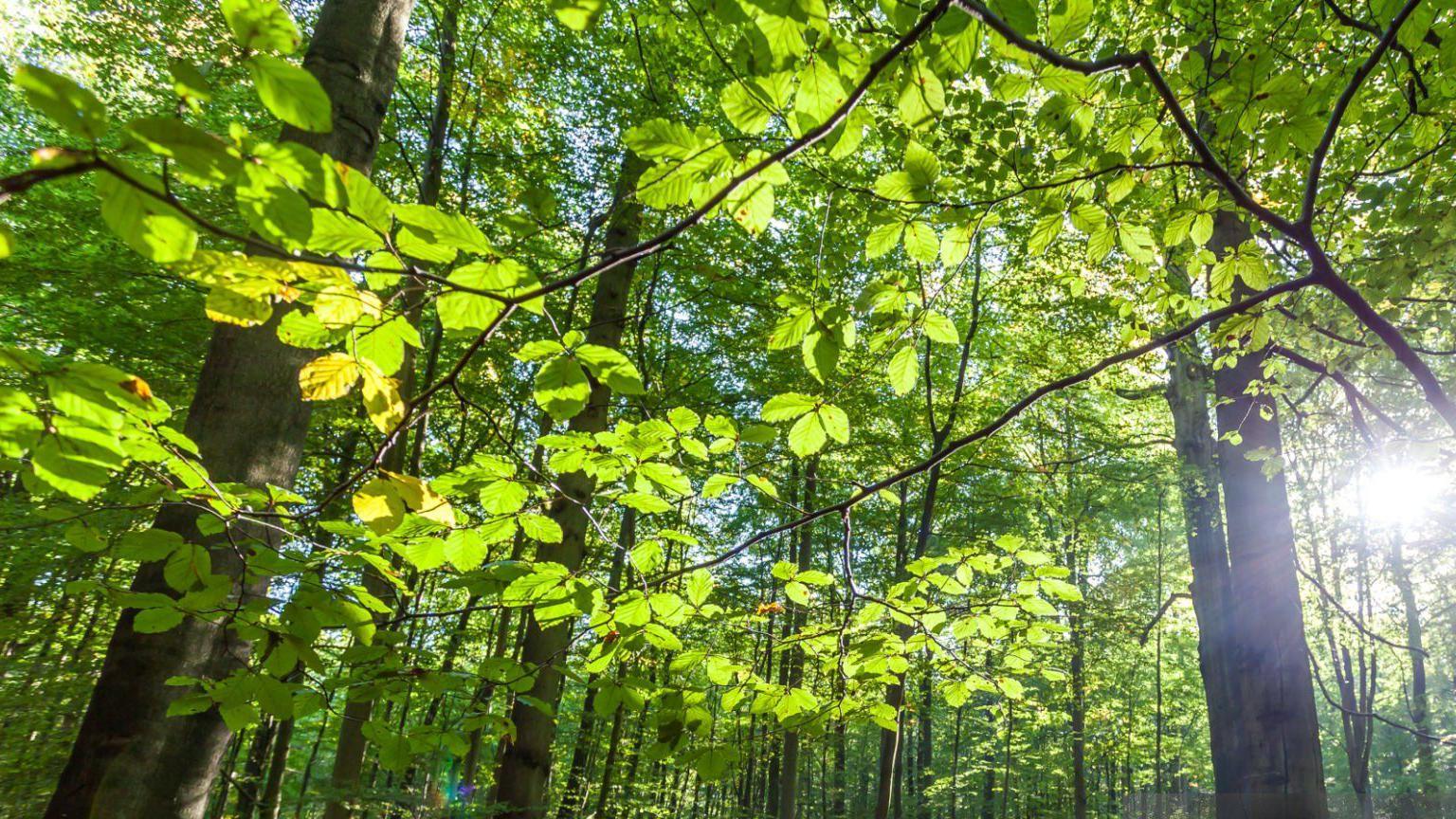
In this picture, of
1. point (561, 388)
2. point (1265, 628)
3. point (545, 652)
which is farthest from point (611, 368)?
point (1265, 628)

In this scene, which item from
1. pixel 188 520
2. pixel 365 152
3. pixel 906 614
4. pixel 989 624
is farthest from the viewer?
pixel 365 152

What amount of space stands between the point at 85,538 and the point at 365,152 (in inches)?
50.8

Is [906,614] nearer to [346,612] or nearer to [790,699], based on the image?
[790,699]

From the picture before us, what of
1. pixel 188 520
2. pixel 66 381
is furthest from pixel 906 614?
pixel 188 520

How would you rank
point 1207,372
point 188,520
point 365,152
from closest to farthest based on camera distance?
point 188,520, point 365,152, point 1207,372

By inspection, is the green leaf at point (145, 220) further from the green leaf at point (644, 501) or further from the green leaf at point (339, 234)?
the green leaf at point (644, 501)

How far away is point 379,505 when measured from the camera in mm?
1032

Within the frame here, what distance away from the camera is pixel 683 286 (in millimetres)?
7781

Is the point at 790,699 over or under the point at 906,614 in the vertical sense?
under

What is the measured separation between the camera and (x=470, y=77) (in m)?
6.29

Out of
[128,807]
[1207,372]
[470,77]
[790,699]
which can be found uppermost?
[470,77]

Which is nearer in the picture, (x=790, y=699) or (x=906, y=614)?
(x=906, y=614)

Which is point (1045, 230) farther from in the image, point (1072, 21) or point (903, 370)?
point (903, 370)

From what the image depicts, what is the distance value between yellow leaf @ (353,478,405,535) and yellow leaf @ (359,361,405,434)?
0.10m
